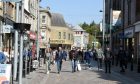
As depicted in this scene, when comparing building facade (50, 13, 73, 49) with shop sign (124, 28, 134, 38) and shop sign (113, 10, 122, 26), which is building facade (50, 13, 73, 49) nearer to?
shop sign (113, 10, 122, 26)

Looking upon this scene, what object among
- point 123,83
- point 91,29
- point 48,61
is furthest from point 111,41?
point 91,29

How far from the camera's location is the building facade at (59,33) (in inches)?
4338

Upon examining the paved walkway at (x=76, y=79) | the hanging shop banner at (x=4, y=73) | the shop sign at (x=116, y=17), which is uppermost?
the shop sign at (x=116, y=17)

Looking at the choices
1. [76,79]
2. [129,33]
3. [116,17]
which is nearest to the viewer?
[76,79]

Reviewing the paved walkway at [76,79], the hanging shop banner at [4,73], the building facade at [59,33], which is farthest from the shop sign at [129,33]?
the building facade at [59,33]

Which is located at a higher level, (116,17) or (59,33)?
(116,17)

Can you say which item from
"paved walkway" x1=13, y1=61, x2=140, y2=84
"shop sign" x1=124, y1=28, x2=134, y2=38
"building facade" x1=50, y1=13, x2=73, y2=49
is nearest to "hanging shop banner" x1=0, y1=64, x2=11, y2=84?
"paved walkway" x1=13, y1=61, x2=140, y2=84

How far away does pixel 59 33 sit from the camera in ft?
370

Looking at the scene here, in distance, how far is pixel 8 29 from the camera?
72.4ft

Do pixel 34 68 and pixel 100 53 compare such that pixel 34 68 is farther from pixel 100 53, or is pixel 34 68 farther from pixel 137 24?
pixel 137 24

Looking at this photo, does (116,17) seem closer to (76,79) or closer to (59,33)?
(76,79)

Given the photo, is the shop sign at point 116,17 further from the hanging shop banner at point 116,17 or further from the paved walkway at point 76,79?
the paved walkway at point 76,79

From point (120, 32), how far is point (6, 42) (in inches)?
1100

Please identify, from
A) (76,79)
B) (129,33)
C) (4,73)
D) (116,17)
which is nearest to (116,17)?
(116,17)
